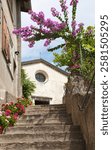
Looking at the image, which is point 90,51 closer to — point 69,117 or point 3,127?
point 69,117

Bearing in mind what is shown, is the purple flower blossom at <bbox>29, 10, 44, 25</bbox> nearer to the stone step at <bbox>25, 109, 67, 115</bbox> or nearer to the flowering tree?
the flowering tree

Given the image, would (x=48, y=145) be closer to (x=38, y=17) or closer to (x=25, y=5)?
(x=38, y=17)

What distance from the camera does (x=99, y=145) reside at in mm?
4410

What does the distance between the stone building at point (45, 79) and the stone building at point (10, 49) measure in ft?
44.3

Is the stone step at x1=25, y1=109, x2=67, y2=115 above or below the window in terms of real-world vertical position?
below

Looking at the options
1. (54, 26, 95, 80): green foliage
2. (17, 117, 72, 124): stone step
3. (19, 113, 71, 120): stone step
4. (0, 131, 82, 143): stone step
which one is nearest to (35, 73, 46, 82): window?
(19, 113, 71, 120): stone step

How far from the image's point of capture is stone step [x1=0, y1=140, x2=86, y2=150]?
696 cm

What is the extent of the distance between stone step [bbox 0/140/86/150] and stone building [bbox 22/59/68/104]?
24.9 m

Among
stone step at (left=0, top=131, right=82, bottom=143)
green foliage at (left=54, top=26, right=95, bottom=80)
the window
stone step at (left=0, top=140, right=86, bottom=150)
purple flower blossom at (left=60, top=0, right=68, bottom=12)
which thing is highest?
the window

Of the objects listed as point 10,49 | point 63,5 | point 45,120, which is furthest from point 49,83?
point 63,5

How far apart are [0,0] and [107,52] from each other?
22.7 feet

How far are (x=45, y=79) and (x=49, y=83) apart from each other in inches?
20.5

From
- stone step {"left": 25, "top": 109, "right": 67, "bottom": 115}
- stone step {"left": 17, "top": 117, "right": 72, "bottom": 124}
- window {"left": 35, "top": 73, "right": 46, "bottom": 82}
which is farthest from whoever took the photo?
window {"left": 35, "top": 73, "right": 46, "bottom": 82}

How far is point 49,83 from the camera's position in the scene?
112 feet
